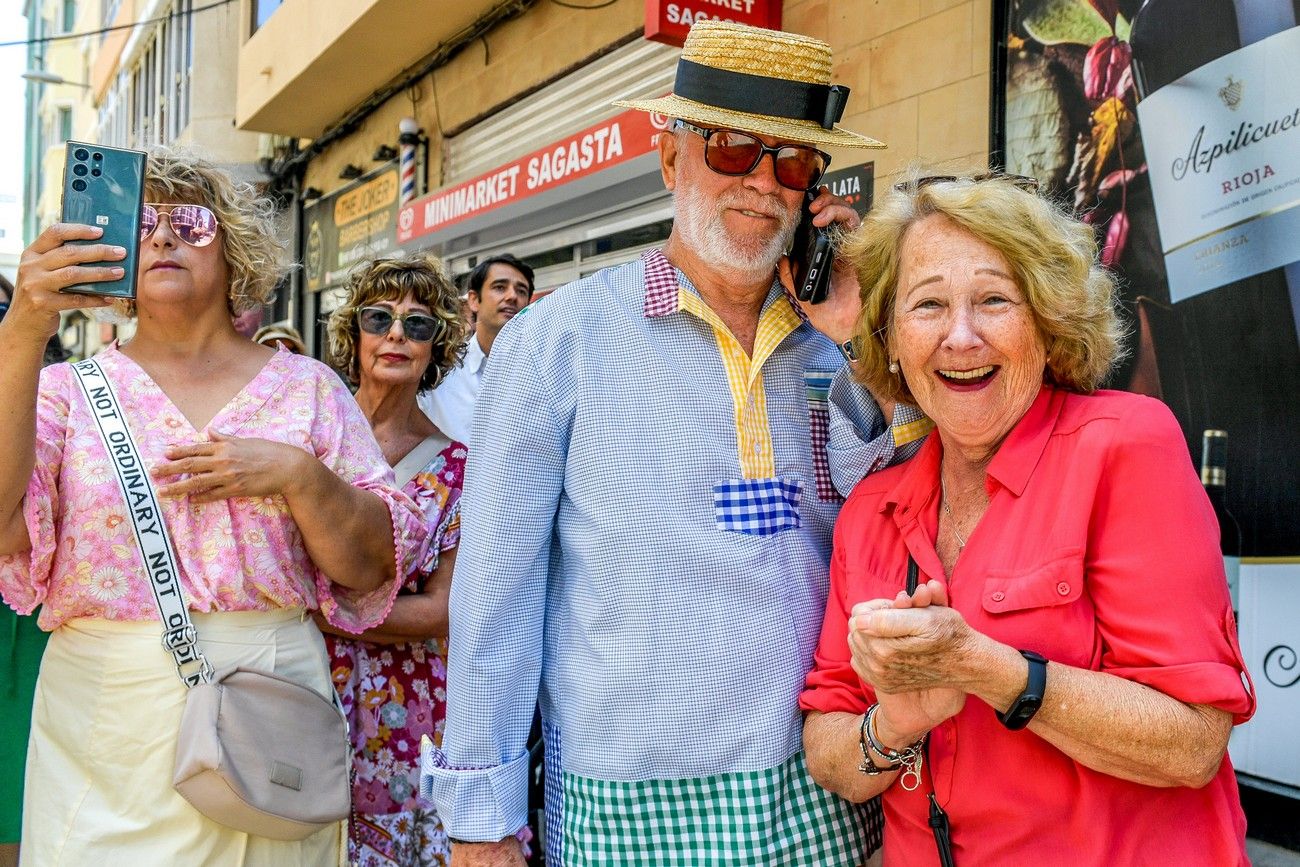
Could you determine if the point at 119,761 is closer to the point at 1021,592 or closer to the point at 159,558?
the point at 159,558

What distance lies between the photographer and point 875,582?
1973 mm

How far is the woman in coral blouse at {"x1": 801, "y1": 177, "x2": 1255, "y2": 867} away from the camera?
5.37ft

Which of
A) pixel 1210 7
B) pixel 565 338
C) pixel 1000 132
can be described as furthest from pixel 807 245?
pixel 1000 132

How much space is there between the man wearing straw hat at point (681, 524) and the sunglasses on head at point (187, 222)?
0.77 m

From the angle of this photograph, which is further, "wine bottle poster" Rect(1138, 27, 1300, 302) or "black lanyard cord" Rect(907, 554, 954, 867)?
"wine bottle poster" Rect(1138, 27, 1300, 302)

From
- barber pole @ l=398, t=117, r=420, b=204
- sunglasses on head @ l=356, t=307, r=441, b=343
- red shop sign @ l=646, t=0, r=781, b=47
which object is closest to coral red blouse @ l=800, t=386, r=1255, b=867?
sunglasses on head @ l=356, t=307, r=441, b=343

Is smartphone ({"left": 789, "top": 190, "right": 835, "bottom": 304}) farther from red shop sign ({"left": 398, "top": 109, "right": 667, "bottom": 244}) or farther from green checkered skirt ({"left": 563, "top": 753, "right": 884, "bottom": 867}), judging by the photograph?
red shop sign ({"left": 398, "top": 109, "right": 667, "bottom": 244})

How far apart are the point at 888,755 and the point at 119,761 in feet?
5.09

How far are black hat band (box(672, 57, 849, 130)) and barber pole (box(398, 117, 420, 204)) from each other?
908 cm

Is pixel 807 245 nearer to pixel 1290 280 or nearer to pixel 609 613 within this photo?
pixel 609 613

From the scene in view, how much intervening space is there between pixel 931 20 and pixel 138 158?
3859 millimetres

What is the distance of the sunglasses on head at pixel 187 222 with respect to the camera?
243 centimetres

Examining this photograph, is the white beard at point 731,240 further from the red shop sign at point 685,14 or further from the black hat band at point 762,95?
the red shop sign at point 685,14

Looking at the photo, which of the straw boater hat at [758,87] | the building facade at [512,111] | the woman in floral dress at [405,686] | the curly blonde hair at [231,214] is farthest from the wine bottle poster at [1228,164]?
the curly blonde hair at [231,214]
